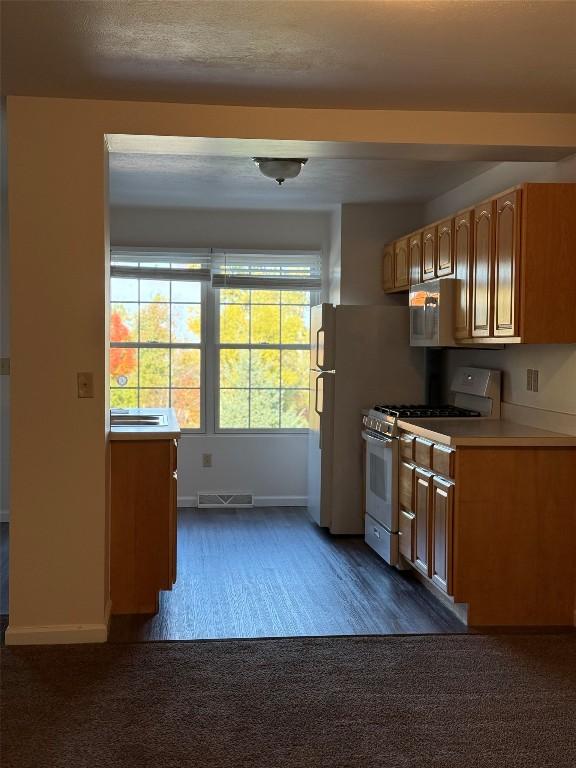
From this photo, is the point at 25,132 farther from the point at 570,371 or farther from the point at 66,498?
the point at 570,371

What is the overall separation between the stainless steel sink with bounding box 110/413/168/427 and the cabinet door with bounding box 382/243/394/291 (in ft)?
7.03

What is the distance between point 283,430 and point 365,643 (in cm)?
364

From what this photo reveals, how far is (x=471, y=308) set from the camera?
193 inches

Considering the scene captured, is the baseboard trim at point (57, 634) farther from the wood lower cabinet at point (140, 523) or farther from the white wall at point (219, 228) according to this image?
the white wall at point (219, 228)

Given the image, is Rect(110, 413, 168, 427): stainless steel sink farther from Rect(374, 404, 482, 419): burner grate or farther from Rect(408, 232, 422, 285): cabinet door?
Rect(408, 232, 422, 285): cabinet door

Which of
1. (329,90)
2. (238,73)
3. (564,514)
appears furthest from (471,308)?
(238,73)

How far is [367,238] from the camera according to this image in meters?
6.94

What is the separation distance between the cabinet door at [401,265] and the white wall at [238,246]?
3.46 feet

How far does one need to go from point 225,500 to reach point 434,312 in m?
2.85

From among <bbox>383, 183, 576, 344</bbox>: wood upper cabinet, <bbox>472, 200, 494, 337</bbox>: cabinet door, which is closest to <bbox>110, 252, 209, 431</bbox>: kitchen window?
<bbox>472, 200, 494, 337</bbox>: cabinet door

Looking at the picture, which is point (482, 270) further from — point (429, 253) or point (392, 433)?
point (392, 433)

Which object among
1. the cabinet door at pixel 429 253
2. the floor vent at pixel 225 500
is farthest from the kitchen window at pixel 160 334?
the cabinet door at pixel 429 253

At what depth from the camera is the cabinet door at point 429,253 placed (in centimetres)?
559

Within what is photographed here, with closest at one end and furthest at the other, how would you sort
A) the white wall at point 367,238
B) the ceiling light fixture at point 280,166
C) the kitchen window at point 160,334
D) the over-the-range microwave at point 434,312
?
the ceiling light fixture at point 280,166 → the over-the-range microwave at point 434,312 → the white wall at point 367,238 → the kitchen window at point 160,334
